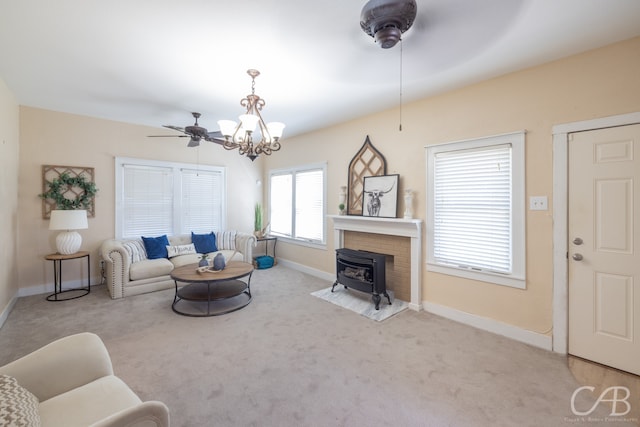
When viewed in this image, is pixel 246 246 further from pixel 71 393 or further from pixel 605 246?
pixel 605 246

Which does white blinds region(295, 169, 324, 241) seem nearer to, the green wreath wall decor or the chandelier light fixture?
the chandelier light fixture

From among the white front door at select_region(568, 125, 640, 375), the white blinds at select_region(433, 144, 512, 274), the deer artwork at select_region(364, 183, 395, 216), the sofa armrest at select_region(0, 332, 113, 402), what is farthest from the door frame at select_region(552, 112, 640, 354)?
the sofa armrest at select_region(0, 332, 113, 402)

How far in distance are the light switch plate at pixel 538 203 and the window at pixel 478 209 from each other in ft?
0.26

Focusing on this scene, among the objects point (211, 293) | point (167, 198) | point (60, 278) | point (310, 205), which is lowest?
point (211, 293)

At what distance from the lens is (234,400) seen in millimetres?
1921

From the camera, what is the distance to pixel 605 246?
7.68 ft

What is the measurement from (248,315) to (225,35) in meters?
2.91

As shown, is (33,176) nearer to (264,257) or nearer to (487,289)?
(264,257)

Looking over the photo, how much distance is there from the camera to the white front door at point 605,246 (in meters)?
2.22

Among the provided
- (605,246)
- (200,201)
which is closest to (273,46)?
(605,246)

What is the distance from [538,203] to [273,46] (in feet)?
9.44

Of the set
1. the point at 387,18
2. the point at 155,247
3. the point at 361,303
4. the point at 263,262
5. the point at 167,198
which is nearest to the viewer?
the point at 387,18

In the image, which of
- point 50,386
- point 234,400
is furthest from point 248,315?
point 50,386

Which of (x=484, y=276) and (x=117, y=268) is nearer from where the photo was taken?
(x=484, y=276)
